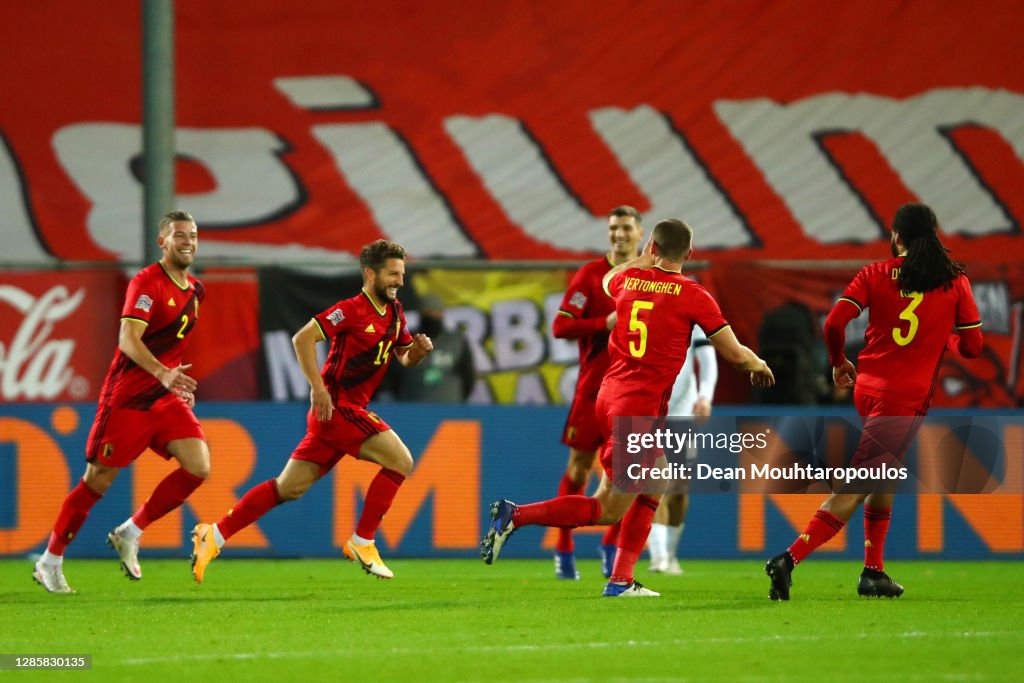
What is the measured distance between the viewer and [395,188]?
1825cm

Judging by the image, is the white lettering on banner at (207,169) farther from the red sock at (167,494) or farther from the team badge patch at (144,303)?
the team badge patch at (144,303)

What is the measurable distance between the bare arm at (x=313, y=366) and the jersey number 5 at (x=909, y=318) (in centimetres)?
307

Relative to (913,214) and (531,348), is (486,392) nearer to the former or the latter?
(531,348)

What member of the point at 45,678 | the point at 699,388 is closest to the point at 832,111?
the point at 699,388

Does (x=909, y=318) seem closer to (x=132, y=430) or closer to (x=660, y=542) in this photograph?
(x=660, y=542)

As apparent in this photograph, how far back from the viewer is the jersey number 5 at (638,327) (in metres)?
8.06

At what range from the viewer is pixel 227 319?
16.1 meters

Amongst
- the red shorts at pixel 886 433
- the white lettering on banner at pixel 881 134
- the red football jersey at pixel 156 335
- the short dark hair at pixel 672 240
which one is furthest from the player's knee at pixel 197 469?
the white lettering on banner at pixel 881 134

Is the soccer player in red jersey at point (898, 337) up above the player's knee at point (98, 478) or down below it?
above

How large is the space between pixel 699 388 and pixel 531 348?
16.0 ft

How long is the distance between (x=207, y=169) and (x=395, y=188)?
2.09 m

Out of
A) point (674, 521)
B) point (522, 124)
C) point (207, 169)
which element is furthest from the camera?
point (522, 124)

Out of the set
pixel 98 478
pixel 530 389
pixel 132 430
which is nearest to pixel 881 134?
pixel 530 389

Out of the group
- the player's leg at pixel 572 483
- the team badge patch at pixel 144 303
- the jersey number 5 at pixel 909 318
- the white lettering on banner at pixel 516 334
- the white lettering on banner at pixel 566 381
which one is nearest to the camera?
the jersey number 5 at pixel 909 318
